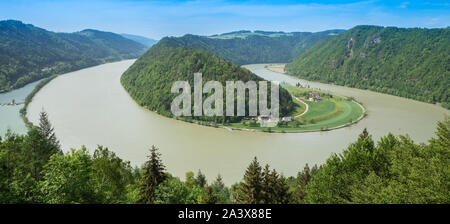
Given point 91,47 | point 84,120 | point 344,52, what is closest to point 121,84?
point 84,120

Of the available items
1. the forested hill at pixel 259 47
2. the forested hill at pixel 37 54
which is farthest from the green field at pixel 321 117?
the forested hill at pixel 259 47

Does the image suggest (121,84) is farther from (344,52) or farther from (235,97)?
(344,52)

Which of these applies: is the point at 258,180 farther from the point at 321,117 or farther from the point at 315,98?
the point at 315,98

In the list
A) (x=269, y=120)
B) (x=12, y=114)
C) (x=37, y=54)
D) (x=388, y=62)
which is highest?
(x=37, y=54)

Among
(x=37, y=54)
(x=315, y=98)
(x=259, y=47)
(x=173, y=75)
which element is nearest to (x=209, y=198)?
(x=173, y=75)

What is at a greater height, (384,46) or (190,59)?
(384,46)

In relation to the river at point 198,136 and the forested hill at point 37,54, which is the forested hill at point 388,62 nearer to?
the river at point 198,136
